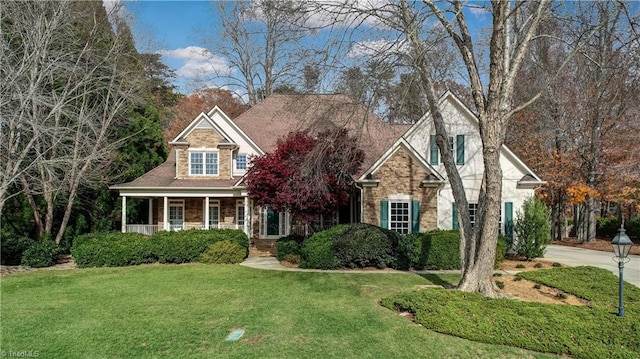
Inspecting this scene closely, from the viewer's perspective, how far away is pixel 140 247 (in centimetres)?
1515

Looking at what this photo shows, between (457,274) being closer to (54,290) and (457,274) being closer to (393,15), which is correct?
(393,15)

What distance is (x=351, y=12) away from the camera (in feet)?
31.6

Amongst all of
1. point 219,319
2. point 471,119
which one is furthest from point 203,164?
point 219,319

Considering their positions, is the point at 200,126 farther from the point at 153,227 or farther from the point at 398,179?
the point at 398,179

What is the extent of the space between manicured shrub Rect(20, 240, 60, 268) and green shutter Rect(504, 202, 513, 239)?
17526 millimetres

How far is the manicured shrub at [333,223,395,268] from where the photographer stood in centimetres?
1362

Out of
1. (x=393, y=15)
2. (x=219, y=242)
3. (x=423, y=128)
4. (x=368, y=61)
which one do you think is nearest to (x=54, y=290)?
(x=219, y=242)

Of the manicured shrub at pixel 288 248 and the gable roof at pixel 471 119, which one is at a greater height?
the gable roof at pixel 471 119

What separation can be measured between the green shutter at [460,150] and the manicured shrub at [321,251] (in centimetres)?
606

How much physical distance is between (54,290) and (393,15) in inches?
447

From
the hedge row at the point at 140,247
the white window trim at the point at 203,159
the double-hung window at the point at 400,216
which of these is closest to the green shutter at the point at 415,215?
the double-hung window at the point at 400,216

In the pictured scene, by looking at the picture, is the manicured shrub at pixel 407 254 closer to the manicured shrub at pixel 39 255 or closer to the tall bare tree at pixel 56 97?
the tall bare tree at pixel 56 97

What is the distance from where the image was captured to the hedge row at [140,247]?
14817 millimetres

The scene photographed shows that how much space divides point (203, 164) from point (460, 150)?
1164cm
